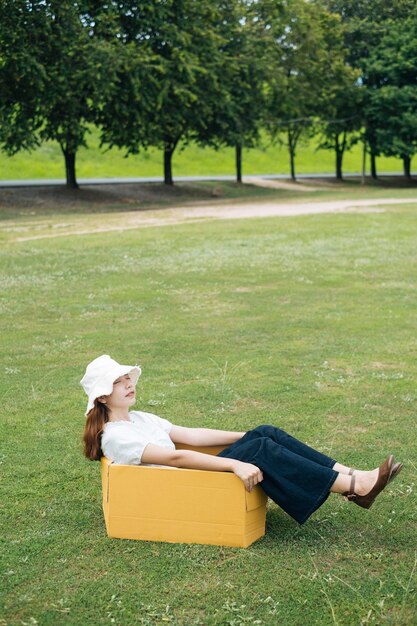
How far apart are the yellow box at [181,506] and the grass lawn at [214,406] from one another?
100 mm

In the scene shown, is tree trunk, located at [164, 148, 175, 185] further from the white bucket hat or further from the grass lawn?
the white bucket hat

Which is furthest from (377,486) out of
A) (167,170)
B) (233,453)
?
(167,170)

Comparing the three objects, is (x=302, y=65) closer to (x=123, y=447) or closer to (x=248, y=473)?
(x=123, y=447)

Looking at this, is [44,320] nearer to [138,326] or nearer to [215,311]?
[138,326]

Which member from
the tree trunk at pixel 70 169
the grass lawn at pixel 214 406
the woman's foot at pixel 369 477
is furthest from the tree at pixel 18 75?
the woman's foot at pixel 369 477

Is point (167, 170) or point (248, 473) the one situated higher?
point (167, 170)

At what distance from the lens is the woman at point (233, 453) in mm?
6191

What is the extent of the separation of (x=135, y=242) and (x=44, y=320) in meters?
10.5

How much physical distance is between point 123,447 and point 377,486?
1.79 meters

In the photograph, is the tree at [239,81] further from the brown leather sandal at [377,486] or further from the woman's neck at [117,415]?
the brown leather sandal at [377,486]

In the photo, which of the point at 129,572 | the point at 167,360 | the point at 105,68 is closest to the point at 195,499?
the point at 129,572

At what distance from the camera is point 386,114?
199 feet

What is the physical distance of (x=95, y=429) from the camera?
21.7ft

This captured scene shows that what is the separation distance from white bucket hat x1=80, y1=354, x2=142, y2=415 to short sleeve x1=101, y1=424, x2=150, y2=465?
28 cm
